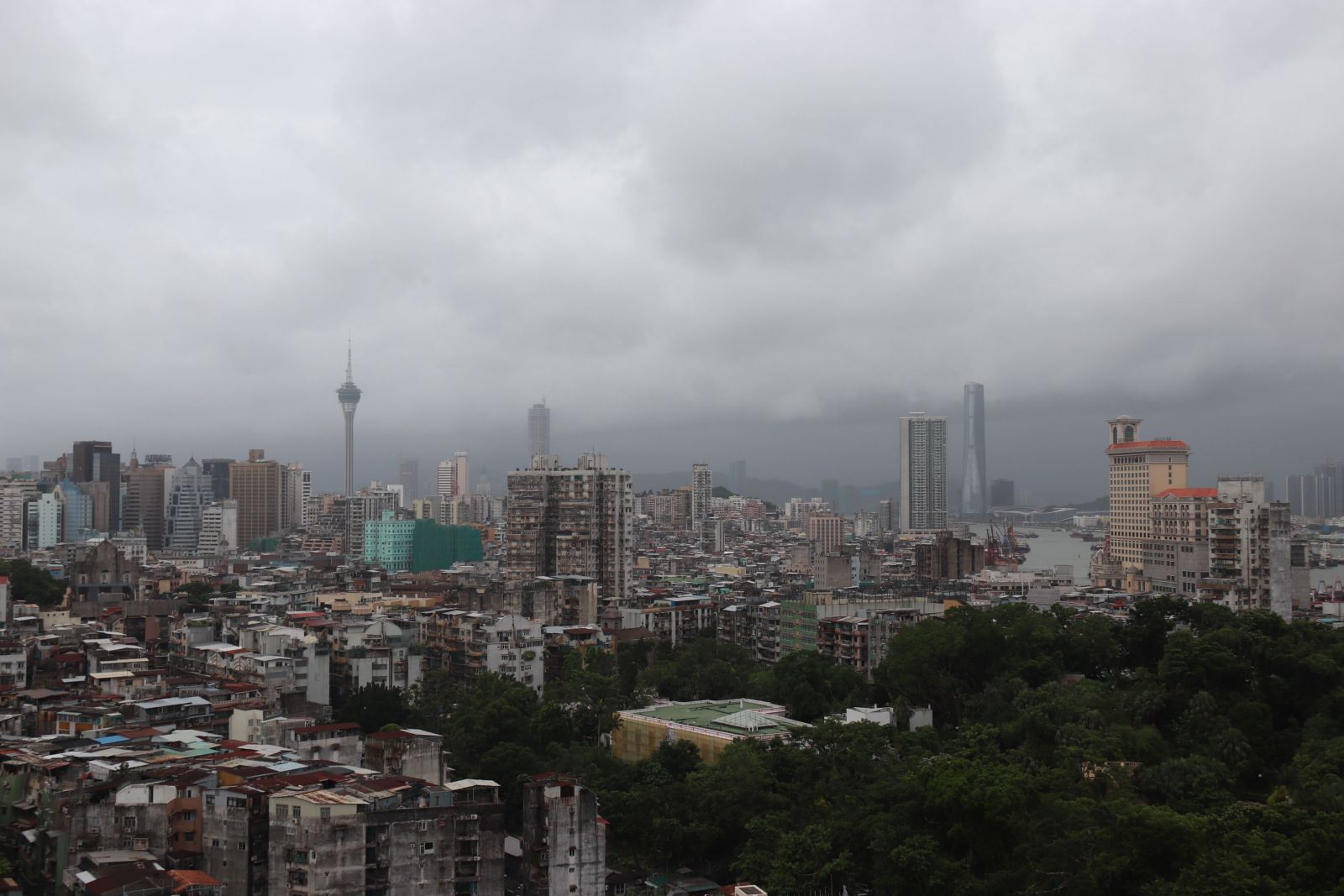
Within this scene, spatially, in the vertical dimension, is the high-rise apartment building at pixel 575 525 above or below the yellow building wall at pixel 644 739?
above

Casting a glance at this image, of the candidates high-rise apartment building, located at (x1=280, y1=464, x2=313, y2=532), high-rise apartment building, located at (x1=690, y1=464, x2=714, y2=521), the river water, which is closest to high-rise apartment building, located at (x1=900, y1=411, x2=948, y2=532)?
the river water

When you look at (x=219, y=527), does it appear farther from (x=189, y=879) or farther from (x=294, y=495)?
(x=189, y=879)

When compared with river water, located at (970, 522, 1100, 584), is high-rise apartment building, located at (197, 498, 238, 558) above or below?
above

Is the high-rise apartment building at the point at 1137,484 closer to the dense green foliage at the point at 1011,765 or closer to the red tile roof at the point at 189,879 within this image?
the dense green foliage at the point at 1011,765

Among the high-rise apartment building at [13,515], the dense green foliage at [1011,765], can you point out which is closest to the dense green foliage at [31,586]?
the dense green foliage at [1011,765]

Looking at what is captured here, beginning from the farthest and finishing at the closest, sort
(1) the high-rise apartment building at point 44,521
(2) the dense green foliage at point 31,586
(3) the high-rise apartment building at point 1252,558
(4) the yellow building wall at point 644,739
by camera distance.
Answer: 1. (1) the high-rise apartment building at point 44,521
2. (2) the dense green foliage at point 31,586
3. (3) the high-rise apartment building at point 1252,558
4. (4) the yellow building wall at point 644,739

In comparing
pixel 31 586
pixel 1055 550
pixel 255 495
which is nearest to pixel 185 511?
pixel 255 495

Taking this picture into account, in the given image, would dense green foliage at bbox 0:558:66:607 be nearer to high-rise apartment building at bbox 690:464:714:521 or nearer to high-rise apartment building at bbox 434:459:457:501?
high-rise apartment building at bbox 690:464:714:521
